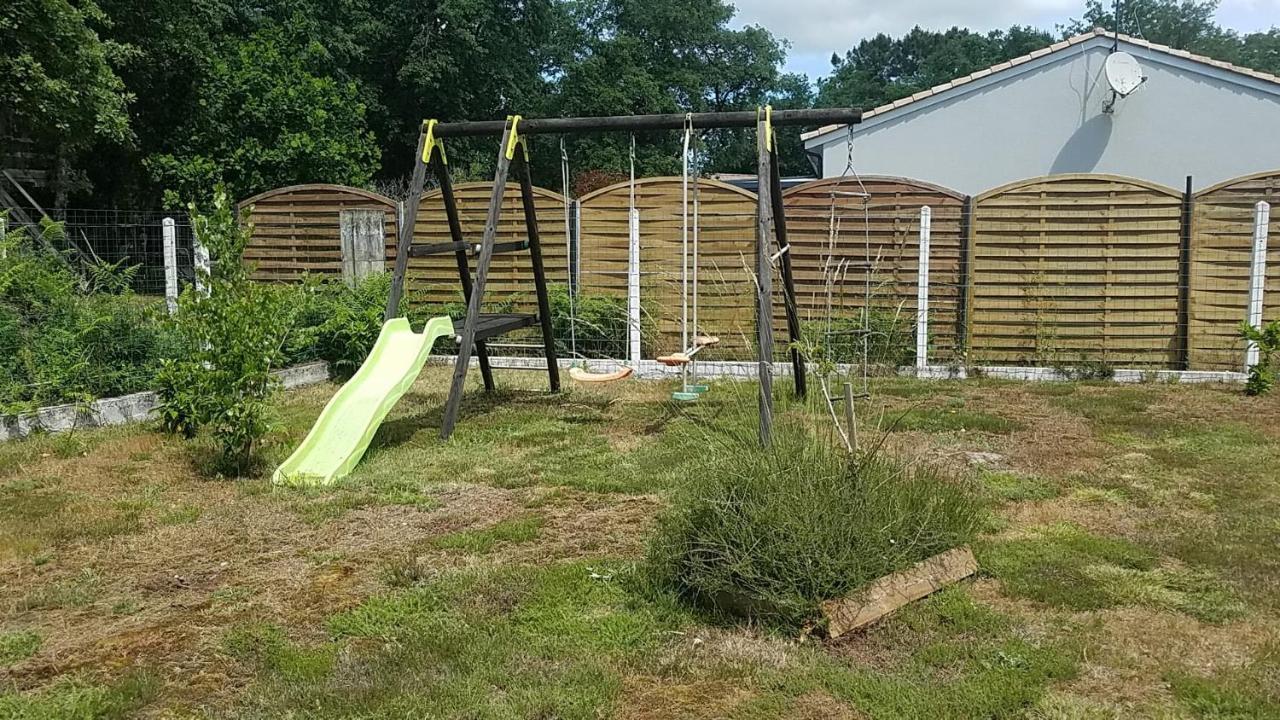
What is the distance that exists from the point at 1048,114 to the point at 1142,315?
6304mm

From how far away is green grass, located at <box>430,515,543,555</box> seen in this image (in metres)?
4.14

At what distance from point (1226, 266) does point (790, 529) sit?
7772 mm

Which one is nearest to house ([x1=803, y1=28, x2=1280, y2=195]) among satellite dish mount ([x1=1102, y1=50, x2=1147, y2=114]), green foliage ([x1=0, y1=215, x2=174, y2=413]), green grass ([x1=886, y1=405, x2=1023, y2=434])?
satellite dish mount ([x1=1102, y1=50, x2=1147, y2=114])

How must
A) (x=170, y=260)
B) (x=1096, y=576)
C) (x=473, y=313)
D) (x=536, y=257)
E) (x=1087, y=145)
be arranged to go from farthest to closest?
(x=1087, y=145), (x=170, y=260), (x=536, y=257), (x=473, y=313), (x=1096, y=576)

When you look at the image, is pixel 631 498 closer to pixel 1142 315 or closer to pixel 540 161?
pixel 1142 315

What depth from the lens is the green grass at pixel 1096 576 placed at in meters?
3.37

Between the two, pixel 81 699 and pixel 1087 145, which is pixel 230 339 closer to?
pixel 81 699

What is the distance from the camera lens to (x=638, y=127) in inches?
262

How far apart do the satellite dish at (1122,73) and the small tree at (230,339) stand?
12.1m

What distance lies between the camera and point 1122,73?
1301 cm

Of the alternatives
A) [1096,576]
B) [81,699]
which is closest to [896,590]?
[1096,576]

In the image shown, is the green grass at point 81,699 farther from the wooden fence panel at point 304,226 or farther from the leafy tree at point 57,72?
the leafy tree at point 57,72

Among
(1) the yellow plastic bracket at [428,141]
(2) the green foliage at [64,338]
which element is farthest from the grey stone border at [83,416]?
(1) the yellow plastic bracket at [428,141]

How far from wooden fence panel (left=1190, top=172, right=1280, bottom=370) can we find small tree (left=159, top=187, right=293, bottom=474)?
27.4 feet
